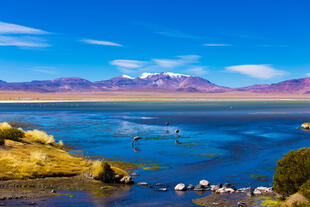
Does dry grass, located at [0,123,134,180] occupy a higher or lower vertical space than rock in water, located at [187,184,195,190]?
higher

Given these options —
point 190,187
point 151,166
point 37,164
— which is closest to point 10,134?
point 37,164

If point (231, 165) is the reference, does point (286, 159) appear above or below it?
above

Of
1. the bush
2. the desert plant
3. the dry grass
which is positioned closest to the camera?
the bush

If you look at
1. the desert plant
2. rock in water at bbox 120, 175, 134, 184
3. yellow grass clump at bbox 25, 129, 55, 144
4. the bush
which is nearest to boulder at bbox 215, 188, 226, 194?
the bush

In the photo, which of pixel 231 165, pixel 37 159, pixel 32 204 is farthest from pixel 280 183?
pixel 37 159

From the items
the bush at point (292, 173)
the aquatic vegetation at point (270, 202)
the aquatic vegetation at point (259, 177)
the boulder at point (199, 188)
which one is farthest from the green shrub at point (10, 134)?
the bush at point (292, 173)

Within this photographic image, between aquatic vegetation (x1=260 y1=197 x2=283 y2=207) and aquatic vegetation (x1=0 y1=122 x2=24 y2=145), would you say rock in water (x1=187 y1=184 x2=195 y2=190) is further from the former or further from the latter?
aquatic vegetation (x1=0 y1=122 x2=24 y2=145)

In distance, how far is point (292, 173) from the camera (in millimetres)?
13867

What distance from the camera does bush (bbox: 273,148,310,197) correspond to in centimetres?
1358

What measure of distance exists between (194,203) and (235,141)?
20.1 metres

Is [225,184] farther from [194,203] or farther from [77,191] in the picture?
[77,191]

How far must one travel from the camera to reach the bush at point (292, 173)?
13.6 m

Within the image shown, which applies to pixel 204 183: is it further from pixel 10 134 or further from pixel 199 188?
pixel 10 134

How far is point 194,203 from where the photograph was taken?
1411 cm
